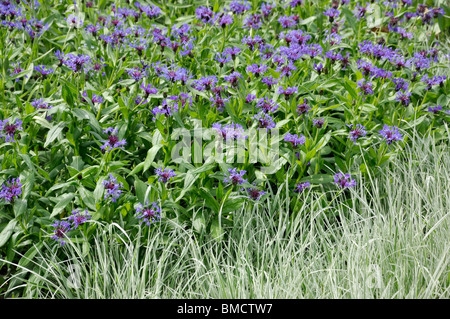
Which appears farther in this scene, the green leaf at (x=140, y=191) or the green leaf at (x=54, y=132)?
the green leaf at (x=54, y=132)

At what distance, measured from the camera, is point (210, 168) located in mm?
2943

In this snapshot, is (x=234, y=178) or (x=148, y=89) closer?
(x=234, y=178)

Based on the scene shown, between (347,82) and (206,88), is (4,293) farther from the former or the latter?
(347,82)

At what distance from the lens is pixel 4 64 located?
384cm

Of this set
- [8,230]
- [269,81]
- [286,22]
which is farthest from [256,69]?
[8,230]

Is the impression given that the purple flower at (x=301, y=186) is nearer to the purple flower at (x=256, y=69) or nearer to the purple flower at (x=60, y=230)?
the purple flower at (x=256, y=69)

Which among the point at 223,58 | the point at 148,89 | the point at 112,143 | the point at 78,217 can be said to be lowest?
the point at 78,217

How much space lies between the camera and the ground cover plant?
9.20ft

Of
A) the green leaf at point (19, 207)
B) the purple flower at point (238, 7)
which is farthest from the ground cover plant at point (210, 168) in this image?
the purple flower at point (238, 7)

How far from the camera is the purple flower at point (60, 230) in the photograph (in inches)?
110

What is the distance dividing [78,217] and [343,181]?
1480 mm

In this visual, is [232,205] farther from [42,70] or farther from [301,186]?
[42,70]

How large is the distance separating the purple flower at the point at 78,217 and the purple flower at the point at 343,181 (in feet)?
4.60

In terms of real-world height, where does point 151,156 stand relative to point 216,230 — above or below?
above
